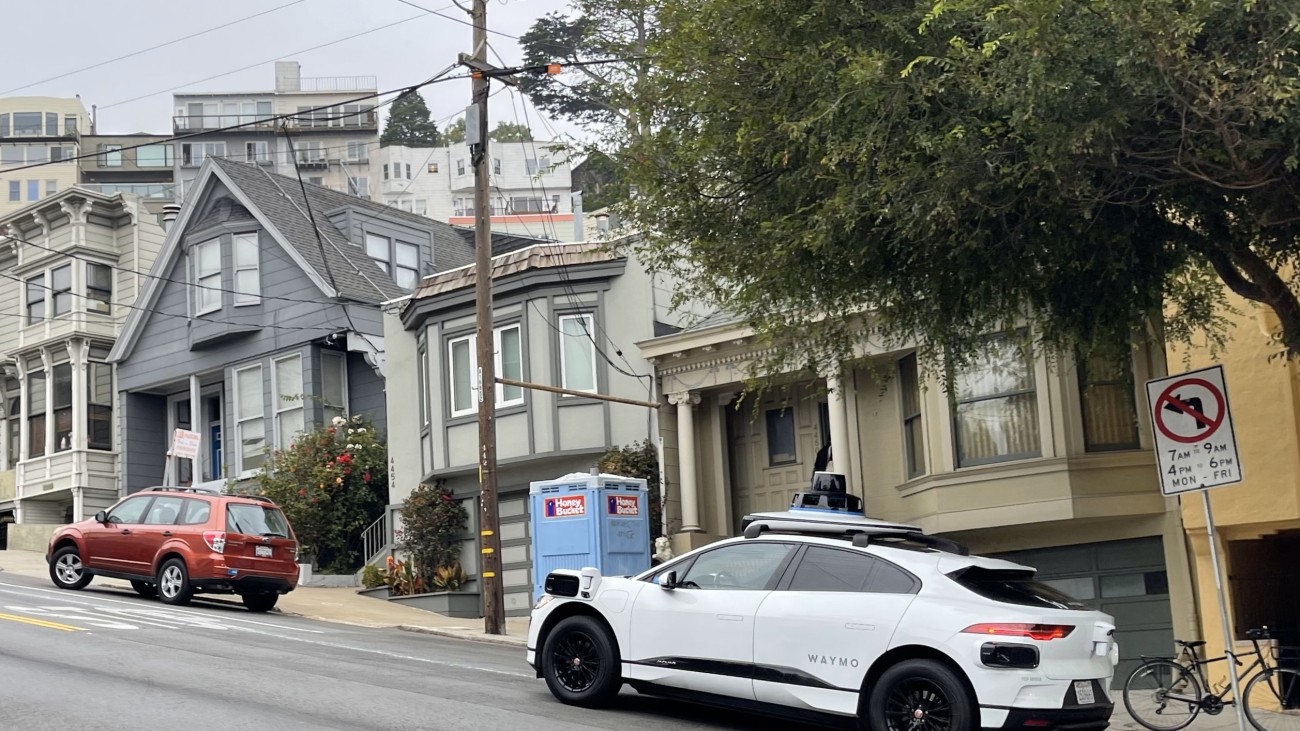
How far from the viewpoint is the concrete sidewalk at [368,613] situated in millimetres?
19688

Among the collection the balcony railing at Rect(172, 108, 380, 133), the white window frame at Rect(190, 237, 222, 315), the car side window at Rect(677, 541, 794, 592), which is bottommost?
the car side window at Rect(677, 541, 794, 592)

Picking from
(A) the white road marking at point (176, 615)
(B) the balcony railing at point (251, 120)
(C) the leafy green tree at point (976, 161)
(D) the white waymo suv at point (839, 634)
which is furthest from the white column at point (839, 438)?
(B) the balcony railing at point (251, 120)

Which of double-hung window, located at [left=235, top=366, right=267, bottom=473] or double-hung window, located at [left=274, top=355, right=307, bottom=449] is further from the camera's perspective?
double-hung window, located at [left=235, top=366, right=267, bottom=473]

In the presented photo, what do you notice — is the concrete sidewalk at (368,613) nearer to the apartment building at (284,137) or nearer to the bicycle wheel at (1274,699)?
the bicycle wheel at (1274,699)

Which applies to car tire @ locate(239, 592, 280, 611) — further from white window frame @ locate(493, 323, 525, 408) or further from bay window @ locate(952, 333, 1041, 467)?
bay window @ locate(952, 333, 1041, 467)

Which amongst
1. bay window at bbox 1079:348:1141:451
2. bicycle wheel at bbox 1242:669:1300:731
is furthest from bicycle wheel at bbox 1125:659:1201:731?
bay window at bbox 1079:348:1141:451

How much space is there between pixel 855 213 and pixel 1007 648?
3.31m

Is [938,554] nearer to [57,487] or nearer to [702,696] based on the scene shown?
[702,696]

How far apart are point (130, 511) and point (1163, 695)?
14.7m

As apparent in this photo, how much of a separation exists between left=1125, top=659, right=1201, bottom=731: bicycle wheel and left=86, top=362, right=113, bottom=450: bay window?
2984 cm

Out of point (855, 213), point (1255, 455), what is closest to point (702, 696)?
point (855, 213)

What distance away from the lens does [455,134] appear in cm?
10212

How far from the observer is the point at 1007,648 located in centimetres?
907

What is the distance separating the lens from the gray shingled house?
99.0 feet
